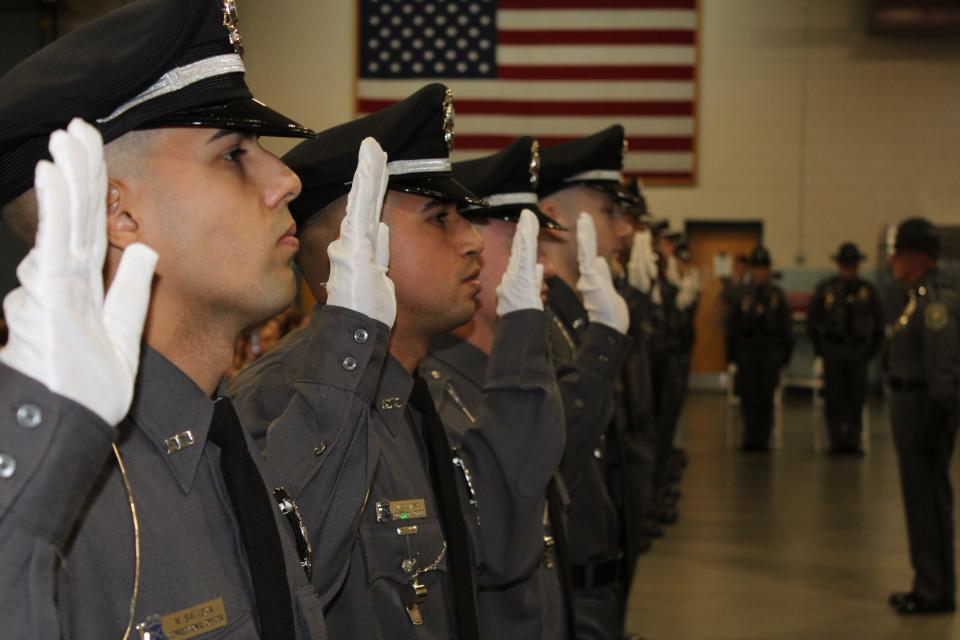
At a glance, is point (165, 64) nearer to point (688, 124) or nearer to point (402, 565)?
point (402, 565)

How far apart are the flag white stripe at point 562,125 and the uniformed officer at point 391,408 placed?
11940 millimetres

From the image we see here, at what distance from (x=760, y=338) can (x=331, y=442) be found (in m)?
10.8

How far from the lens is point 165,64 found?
4.57 feet

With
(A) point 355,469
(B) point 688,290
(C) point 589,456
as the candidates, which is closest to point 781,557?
(C) point 589,456

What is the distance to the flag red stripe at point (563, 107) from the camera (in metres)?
14.6

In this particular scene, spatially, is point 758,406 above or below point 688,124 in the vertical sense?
below

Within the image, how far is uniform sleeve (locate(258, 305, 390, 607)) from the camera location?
1737 millimetres

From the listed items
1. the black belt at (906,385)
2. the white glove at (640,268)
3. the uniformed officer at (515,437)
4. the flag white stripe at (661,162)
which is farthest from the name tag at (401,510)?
the flag white stripe at (661,162)

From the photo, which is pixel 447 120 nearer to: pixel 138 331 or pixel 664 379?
pixel 138 331

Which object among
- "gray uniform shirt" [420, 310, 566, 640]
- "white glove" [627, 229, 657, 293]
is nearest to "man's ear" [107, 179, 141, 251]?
"gray uniform shirt" [420, 310, 566, 640]

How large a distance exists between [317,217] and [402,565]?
69 centimetres

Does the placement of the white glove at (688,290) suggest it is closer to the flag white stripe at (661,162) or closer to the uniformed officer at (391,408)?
the flag white stripe at (661,162)

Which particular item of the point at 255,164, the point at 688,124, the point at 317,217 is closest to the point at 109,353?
the point at 255,164

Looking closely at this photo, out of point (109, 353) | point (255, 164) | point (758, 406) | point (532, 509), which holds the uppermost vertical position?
Answer: point (255, 164)
